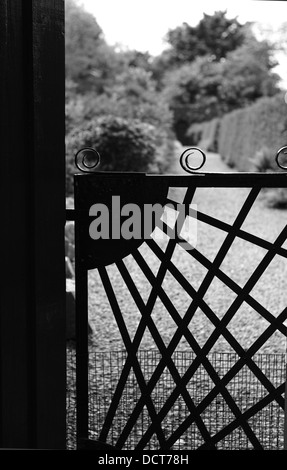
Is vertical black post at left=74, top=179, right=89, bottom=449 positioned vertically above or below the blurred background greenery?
below

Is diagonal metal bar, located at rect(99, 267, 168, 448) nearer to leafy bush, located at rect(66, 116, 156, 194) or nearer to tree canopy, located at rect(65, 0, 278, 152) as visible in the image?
leafy bush, located at rect(66, 116, 156, 194)

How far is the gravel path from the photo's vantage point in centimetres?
555

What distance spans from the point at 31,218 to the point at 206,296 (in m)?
4.89

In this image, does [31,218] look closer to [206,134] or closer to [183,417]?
[183,417]

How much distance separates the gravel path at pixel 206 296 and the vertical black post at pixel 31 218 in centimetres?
282

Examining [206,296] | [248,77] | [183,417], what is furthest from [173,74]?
[183,417]

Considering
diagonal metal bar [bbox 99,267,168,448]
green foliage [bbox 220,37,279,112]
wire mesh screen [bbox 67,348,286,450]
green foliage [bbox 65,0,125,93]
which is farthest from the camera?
green foliage [bbox 220,37,279,112]

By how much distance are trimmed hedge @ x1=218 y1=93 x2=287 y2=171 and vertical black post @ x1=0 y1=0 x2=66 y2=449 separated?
1143 cm

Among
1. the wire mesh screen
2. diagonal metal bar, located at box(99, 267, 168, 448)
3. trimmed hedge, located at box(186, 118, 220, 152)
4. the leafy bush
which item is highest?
trimmed hedge, located at box(186, 118, 220, 152)

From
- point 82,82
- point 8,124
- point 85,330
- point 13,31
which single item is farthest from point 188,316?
point 82,82

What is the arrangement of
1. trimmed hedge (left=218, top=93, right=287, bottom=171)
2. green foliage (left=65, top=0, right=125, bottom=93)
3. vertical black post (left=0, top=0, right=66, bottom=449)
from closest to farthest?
vertical black post (left=0, top=0, right=66, bottom=449) → trimmed hedge (left=218, top=93, right=287, bottom=171) → green foliage (left=65, top=0, right=125, bottom=93)

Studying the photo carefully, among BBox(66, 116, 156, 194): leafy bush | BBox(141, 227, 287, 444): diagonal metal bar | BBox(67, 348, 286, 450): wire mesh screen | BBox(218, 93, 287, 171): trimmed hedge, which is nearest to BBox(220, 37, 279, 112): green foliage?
BBox(218, 93, 287, 171): trimmed hedge
